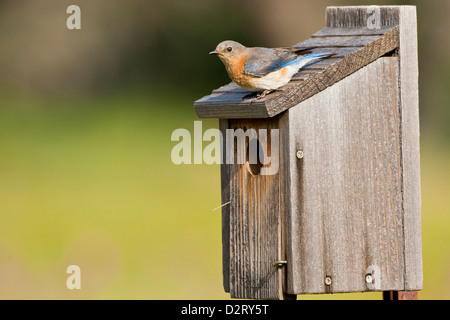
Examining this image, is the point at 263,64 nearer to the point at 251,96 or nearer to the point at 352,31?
the point at 251,96

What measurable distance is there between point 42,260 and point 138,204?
1.61 m

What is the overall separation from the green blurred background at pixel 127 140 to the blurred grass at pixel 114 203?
0.07ft

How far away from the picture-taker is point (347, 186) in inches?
168

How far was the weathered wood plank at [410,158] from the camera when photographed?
14.4 ft

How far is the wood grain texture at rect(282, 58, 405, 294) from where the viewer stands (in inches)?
167

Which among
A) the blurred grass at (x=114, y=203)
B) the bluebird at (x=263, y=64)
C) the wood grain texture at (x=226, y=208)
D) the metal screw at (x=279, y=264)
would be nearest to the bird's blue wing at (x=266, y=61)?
the bluebird at (x=263, y=64)

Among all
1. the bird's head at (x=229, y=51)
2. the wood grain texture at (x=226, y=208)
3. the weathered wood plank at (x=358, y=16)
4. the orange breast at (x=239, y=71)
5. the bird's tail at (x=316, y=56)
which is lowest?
the wood grain texture at (x=226, y=208)

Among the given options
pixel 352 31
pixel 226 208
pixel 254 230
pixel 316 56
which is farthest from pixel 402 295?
pixel 352 31

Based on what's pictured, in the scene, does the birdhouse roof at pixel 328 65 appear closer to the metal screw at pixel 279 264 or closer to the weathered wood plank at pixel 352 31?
the weathered wood plank at pixel 352 31

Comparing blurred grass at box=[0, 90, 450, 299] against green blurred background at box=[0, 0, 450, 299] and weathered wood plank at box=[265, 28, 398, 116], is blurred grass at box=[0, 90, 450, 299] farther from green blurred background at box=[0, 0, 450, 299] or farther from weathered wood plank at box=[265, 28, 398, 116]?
weathered wood plank at box=[265, 28, 398, 116]

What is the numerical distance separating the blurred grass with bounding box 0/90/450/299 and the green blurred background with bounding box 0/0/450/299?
2cm

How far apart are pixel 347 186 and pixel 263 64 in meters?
0.81

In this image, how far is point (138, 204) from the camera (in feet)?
31.1

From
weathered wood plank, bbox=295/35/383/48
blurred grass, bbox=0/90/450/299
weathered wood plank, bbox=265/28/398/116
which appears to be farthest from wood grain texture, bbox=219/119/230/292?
blurred grass, bbox=0/90/450/299
